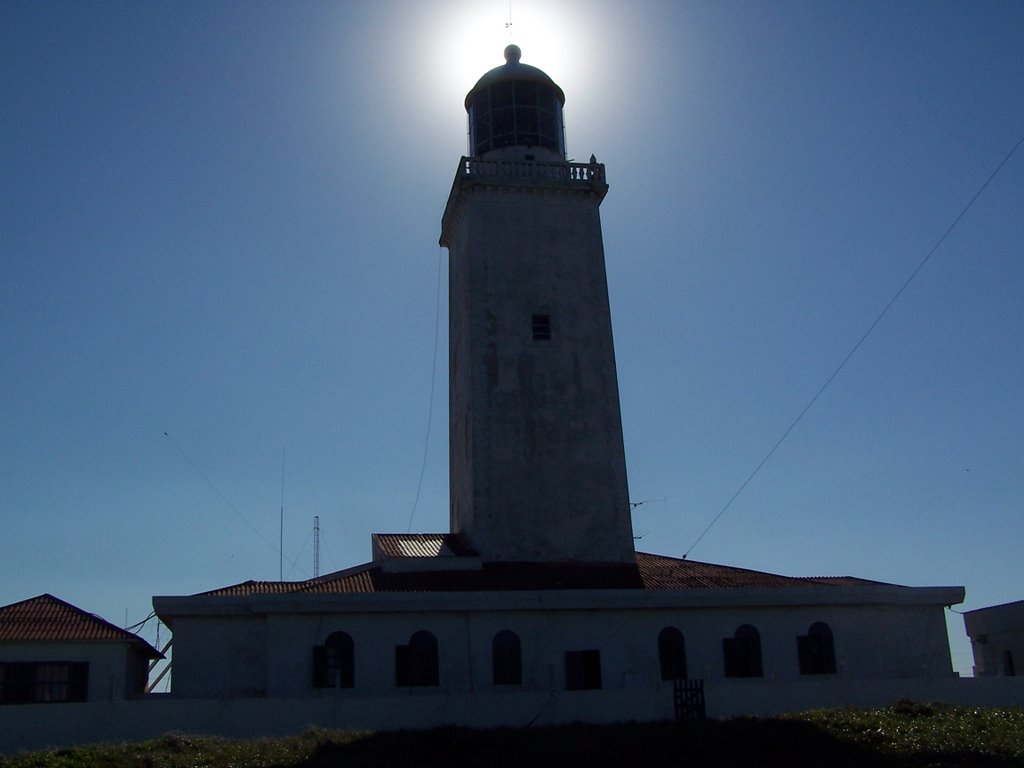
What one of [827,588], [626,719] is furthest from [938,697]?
[626,719]

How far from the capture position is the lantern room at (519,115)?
32875 mm

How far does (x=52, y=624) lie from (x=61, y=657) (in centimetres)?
95

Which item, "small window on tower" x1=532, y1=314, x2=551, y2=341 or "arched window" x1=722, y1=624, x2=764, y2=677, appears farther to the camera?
"small window on tower" x1=532, y1=314, x2=551, y2=341

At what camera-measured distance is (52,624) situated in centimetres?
2548

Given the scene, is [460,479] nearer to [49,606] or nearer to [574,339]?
[574,339]

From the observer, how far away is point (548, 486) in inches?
1155

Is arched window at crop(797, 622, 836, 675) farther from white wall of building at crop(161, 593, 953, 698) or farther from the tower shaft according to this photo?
the tower shaft

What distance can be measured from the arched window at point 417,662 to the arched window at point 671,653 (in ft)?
16.7

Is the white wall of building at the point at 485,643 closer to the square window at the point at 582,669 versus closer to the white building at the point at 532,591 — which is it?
the white building at the point at 532,591

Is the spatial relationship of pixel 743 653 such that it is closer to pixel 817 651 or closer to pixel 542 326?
pixel 817 651

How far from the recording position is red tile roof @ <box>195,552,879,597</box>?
26.3 metres

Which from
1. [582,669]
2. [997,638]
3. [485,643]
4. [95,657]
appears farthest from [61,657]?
[997,638]

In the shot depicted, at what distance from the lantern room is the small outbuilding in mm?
16220

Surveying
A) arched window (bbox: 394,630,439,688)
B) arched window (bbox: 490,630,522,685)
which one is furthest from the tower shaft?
arched window (bbox: 394,630,439,688)
